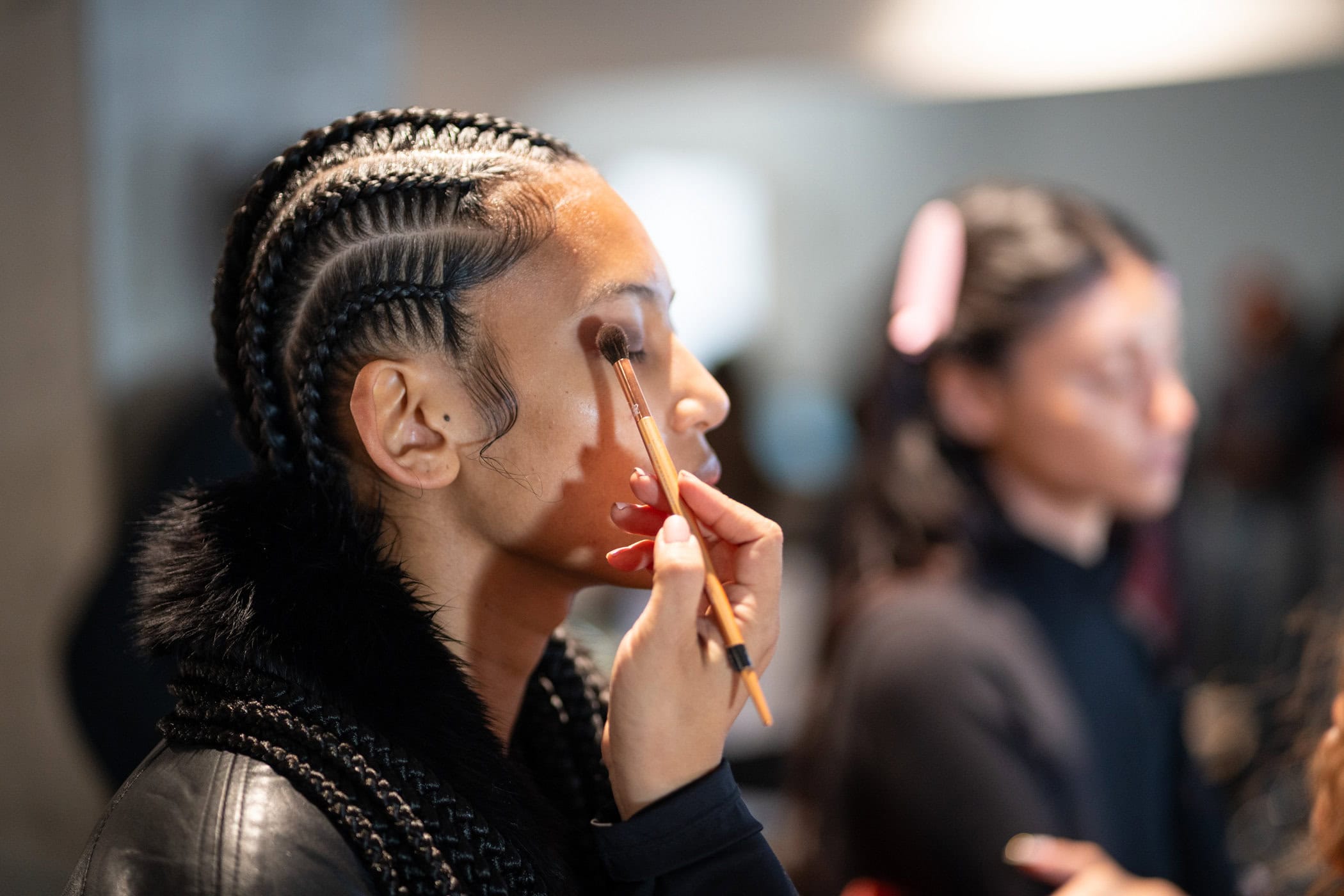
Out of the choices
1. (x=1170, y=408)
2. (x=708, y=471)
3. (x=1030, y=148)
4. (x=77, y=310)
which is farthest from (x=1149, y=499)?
(x=1030, y=148)

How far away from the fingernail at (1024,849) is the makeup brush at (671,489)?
2.03ft

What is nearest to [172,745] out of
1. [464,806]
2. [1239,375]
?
[464,806]

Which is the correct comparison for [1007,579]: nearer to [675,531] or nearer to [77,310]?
[675,531]

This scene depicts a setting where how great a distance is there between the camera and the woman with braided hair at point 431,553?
75 cm

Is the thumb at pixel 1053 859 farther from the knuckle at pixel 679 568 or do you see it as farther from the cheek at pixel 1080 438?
the knuckle at pixel 679 568

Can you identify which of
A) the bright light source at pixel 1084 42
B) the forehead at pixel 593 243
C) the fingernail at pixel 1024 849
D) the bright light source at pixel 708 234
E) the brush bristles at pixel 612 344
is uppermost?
the bright light source at pixel 1084 42

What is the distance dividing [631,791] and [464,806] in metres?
0.12

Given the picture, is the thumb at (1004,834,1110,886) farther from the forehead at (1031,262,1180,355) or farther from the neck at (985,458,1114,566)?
the forehead at (1031,262,1180,355)

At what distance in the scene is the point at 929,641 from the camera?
154cm

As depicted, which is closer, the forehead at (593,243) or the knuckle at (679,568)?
the knuckle at (679,568)

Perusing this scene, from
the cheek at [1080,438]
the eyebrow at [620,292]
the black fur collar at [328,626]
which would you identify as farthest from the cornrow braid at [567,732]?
the cheek at [1080,438]

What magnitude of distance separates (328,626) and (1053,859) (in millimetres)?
845

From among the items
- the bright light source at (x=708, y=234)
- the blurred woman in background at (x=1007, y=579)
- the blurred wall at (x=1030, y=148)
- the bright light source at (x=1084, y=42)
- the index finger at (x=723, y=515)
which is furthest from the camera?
the bright light source at (x=708, y=234)

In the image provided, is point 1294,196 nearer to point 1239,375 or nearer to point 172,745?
point 1239,375
